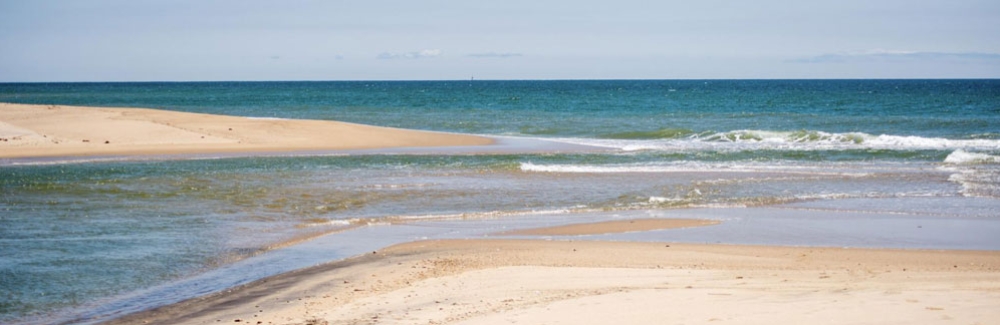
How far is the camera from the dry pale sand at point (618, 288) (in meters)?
6.66

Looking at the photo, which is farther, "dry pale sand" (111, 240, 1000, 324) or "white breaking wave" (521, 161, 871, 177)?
"white breaking wave" (521, 161, 871, 177)

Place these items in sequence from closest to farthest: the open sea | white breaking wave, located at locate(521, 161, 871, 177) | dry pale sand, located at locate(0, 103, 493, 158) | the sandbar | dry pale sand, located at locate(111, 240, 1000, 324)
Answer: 1. dry pale sand, located at locate(111, 240, 1000, 324)
2. the open sea
3. the sandbar
4. white breaking wave, located at locate(521, 161, 871, 177)
5. dry pale sand, located at locate(0, 103, 493, 158)

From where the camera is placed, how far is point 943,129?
1436 inches

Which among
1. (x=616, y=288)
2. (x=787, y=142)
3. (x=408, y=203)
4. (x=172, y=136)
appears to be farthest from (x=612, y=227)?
(x=787, y=142)

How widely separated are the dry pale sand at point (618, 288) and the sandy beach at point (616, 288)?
1cm

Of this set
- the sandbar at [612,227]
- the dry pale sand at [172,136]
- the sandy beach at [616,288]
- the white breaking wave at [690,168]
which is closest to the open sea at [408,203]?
the white breaking wave at [690,168]

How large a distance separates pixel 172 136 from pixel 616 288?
23.8 metres

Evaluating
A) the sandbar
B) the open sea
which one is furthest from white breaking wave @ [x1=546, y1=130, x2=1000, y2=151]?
the sandbar

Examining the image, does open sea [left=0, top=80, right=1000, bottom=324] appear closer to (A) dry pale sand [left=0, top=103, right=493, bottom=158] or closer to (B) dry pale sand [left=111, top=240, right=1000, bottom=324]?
(B) dry pale sand [left=111, top=240, right=1000, bottom=324]

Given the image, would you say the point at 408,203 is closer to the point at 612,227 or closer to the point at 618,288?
the point at 612,227

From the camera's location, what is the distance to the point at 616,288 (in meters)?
8.09

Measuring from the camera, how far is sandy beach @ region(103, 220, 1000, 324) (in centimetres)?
666

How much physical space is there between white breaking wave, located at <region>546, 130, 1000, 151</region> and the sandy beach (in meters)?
17.8

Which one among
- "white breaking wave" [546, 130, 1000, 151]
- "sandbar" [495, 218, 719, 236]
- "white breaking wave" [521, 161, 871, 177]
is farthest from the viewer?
"white breaking wave" [546, 130, 1000, 151]
